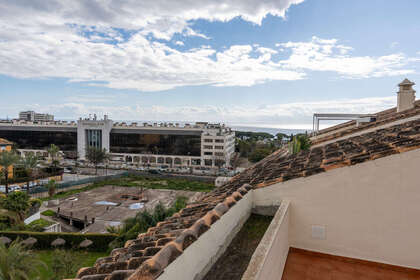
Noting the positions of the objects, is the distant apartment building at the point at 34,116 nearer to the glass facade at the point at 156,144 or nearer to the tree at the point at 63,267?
the glass facade at the point at 156,144

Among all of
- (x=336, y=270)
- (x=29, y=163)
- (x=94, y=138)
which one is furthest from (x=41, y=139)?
(x=336, y=270)

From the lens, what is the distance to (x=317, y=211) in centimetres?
425

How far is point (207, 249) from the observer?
9.82ft

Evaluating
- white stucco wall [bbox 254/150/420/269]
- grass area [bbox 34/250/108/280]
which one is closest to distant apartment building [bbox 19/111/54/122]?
grass area [bbox 34/250/108/280]

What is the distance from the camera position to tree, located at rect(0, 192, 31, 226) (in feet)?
57.8

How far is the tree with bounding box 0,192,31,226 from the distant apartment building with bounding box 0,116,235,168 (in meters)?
40.3

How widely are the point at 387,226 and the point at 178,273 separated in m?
3.43

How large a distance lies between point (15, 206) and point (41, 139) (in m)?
61.1

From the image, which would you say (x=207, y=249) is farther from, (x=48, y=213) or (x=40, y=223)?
(x=48, y=213)

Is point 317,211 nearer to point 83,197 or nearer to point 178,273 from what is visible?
point 178,273

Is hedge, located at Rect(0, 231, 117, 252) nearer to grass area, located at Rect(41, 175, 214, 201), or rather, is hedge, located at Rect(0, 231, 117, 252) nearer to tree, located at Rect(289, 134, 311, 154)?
tree, located at Rect(289, 134, 311, 154)

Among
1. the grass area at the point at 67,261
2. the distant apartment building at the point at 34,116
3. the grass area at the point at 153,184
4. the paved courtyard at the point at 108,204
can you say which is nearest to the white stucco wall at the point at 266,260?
the grass area at the point at 67,261

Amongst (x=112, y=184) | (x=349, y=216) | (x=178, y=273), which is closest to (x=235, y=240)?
(x=178, y=273)

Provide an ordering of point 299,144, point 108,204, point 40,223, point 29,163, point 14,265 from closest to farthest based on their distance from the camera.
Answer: point 14,265 < point 299,144 < point 40,223 < point 108,204 < point 29,163
